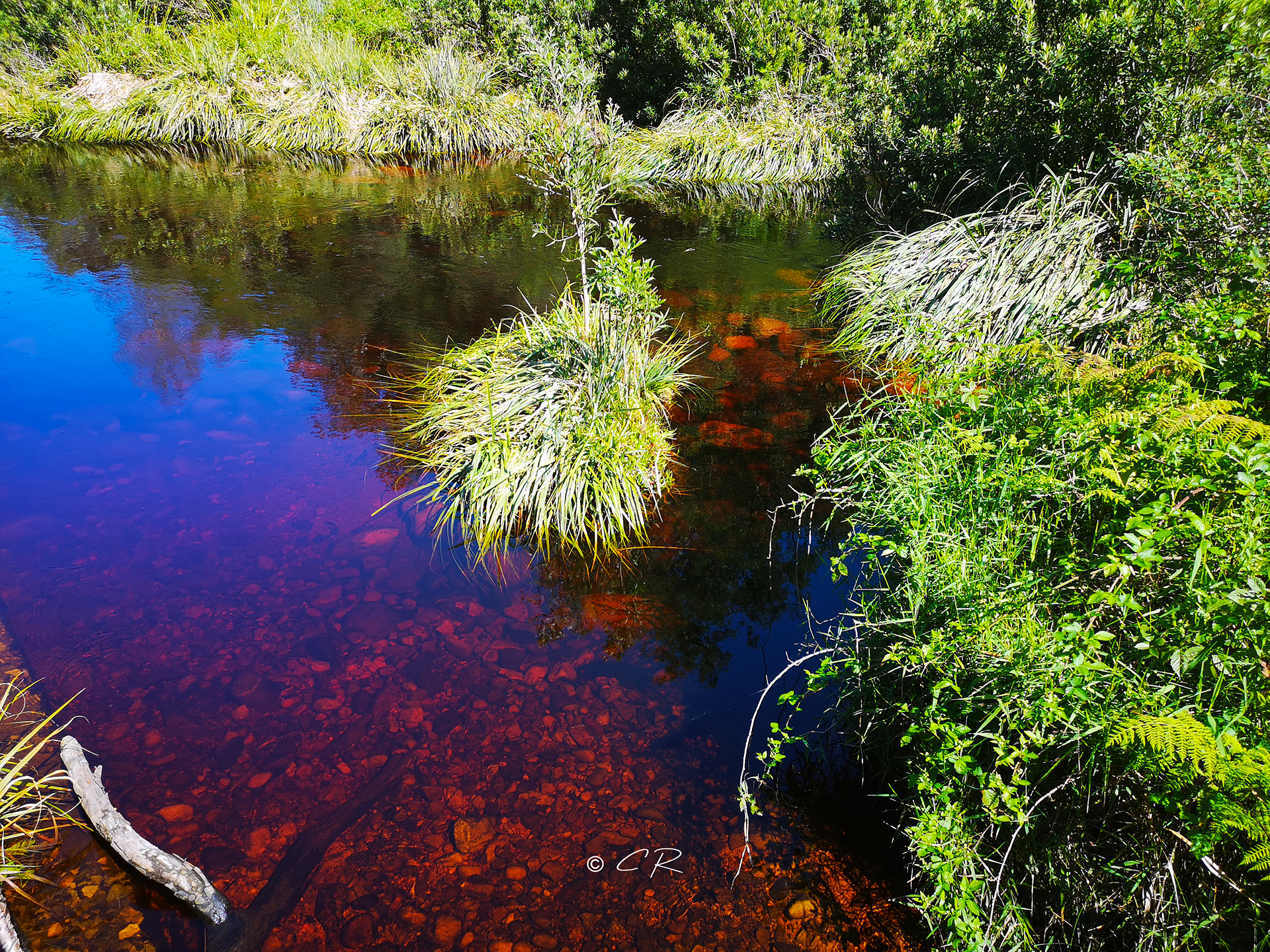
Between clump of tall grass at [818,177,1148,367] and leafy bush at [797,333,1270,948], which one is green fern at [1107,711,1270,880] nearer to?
leafy bush at [797,333,1270,948]

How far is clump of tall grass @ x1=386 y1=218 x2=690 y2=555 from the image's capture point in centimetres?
487

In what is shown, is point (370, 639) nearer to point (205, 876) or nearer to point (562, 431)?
point (205, 876)

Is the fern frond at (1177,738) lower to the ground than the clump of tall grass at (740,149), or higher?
lower

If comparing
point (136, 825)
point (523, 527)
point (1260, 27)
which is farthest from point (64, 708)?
point (1260, 27)

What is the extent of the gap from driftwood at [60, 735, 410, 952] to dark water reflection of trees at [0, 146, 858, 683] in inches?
66.2

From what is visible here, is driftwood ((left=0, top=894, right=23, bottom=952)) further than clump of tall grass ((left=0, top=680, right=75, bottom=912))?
No

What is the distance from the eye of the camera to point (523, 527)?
4.95 metres

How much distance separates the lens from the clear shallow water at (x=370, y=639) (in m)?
2.85

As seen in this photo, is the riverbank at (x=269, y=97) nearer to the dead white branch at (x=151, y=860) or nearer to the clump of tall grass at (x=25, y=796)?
the clump of tall grass at (x=25, y=796)

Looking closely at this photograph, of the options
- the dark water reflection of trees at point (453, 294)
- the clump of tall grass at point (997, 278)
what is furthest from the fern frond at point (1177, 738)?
the clump of tall grass at point (997, 278)

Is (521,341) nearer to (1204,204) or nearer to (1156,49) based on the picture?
(1204,204)

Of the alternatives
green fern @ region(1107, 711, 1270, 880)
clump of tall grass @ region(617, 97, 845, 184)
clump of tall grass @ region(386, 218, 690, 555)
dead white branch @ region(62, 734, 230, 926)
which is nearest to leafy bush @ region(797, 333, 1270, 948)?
green fern @ region(1107, 711, 1270, 880)

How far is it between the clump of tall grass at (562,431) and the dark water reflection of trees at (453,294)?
0.31 meters

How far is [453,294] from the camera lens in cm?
873
